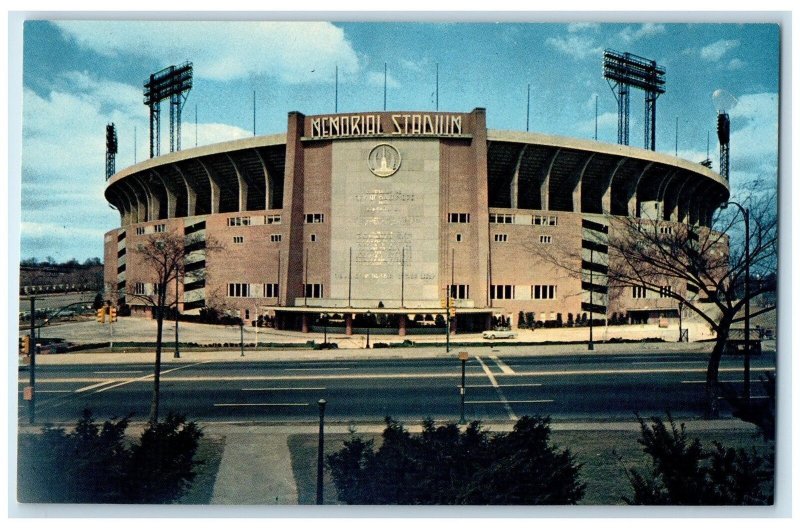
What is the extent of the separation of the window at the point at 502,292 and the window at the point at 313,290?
808cm

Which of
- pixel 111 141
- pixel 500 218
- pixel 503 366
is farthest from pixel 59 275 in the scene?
pixel 500 218

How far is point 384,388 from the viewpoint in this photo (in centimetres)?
1636

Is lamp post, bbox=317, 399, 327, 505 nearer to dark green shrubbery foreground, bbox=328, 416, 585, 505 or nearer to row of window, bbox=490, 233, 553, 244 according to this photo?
dark green shrubbery foreground, bbox=328, 416, 585, 505

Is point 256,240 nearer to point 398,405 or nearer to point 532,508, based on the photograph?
point 398,405

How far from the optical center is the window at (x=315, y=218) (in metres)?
22.8

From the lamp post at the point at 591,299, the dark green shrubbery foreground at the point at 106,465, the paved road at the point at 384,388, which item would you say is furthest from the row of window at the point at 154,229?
the lamp post at the point at 591,299

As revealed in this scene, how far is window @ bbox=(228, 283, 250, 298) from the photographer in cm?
2009

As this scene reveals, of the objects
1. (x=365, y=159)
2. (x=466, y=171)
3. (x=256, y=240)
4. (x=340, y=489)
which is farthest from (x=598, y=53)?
(x=256, y=240)

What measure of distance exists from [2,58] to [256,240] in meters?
11.7

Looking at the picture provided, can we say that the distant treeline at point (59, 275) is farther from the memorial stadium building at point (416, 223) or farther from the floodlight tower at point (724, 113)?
the floodlight tower at point (724, 113)

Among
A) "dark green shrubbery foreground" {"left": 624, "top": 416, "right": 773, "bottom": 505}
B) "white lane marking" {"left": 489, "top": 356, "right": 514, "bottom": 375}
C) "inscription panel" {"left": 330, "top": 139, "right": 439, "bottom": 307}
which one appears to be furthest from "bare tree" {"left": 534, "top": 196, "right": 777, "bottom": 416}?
"inscription panel" {"left": 330, "top": 139, "right": 439, "bottom": 307}

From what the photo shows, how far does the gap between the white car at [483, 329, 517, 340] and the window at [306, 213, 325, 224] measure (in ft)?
32.4

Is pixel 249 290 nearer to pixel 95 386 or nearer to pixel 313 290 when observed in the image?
pixel 313 290

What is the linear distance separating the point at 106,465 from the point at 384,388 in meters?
8.44
